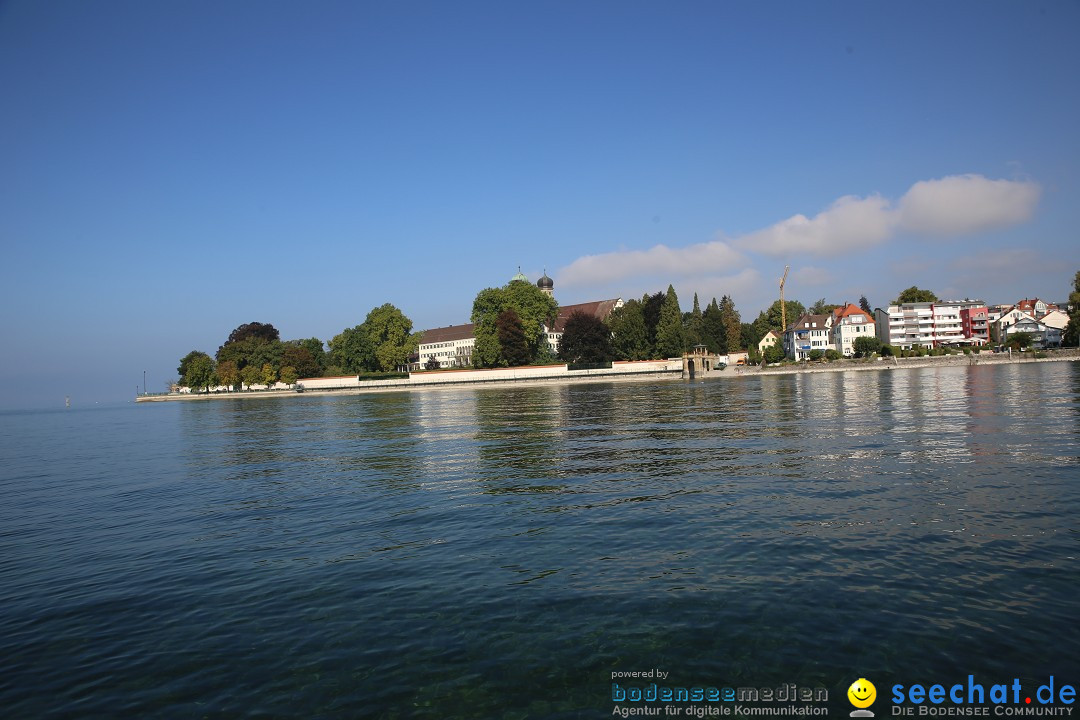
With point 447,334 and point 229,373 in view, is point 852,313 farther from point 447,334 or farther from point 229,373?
point 229,373

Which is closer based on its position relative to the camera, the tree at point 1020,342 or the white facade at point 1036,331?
the tree at point 1020,342

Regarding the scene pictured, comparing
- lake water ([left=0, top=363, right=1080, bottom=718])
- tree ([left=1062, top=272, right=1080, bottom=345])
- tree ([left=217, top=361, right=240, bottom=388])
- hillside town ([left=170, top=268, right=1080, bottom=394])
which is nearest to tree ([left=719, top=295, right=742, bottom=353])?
hillside town ([left=170, top=268, right=1080, bottom=394])

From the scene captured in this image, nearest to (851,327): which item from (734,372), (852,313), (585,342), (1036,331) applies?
(852,313)

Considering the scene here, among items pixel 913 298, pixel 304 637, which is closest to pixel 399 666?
pixel 304 637

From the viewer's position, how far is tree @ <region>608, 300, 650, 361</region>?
108125mm

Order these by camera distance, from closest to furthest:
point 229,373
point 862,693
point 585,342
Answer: point 862,693 < point 585,342 < point 229,373

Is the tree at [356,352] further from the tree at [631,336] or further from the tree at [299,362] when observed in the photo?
the tree at [631,336]

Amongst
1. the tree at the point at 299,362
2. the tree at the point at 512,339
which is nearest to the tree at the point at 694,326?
the tree at the point at 512,339

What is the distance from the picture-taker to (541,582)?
910cm

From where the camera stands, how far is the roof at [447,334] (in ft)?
554

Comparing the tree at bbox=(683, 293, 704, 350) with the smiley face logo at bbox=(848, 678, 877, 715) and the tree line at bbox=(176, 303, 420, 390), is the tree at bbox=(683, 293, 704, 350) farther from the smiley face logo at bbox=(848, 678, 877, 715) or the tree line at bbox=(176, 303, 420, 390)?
the smiley face logo at bbox=(848, 678, 877, 715)

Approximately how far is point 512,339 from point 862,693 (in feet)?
336

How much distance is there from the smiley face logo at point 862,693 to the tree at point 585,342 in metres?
102

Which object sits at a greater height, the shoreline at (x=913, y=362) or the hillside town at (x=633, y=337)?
the hillside town at (x=633, y=337)
